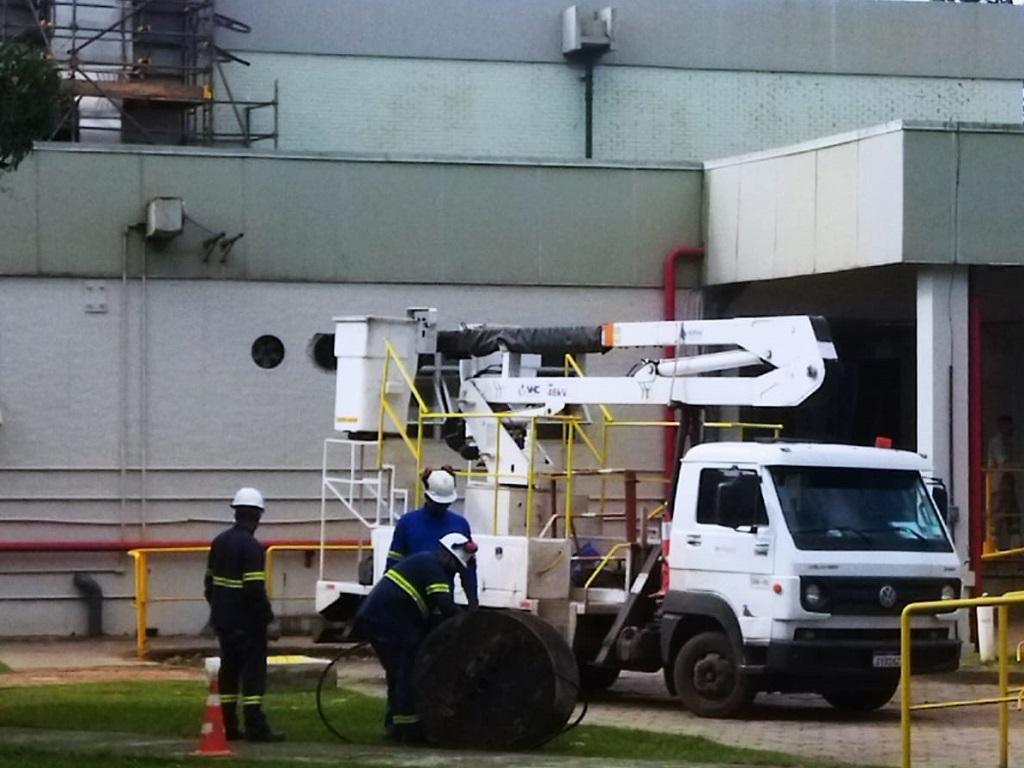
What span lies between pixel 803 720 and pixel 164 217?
34.0ft

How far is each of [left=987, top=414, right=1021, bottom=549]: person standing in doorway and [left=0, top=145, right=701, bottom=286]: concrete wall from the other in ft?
16.7

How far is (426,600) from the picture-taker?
14.1 meters

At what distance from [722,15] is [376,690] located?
17.3 m

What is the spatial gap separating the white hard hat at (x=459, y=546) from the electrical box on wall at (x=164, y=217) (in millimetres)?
10065

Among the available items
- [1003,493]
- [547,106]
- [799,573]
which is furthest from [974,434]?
[547,106]

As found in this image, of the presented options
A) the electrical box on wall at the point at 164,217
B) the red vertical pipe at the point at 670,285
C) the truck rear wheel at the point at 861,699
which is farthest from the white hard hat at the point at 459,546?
the red vertical pipe at the point at 670,285

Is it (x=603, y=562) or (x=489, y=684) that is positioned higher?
(x=603, y=562)

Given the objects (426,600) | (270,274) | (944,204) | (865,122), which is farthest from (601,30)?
(426,600)

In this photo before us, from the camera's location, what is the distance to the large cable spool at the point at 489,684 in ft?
45.4

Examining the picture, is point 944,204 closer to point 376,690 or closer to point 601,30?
point 376,690

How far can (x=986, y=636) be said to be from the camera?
21.3 meters

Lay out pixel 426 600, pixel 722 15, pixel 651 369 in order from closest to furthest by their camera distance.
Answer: pixel 426 600 < pixel 651 369 < pixel 722 15

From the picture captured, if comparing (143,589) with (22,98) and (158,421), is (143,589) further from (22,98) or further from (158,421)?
(22,98)

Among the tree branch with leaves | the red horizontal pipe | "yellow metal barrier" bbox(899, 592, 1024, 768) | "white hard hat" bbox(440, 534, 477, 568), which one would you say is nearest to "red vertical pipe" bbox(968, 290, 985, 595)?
the red horizontal pipe
